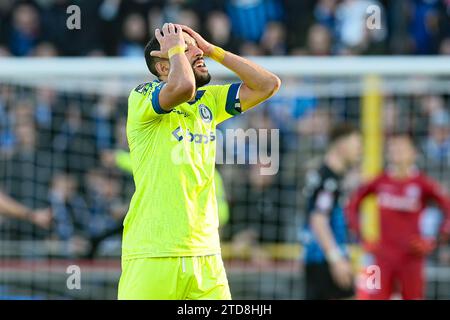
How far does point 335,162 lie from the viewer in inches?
394

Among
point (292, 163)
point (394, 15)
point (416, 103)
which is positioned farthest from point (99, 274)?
point (394, 15)

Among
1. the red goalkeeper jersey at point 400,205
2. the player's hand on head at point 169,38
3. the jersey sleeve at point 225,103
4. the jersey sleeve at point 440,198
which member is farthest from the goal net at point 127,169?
the player's hand on head at point 169,38

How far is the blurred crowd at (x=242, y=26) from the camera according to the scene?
44.2 feet

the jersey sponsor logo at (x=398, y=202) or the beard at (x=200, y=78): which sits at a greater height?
the beard at (x=200, y=78)

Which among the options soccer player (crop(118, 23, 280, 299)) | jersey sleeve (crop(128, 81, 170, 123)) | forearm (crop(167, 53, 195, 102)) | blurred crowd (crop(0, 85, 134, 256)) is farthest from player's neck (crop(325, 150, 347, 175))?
forearm (crop(167, 53, 195, 102))

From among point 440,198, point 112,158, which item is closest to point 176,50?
point 440,198

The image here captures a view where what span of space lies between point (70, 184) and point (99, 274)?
95 cm

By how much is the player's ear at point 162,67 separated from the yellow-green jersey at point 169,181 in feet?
0.29

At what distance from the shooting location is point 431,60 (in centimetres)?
1041

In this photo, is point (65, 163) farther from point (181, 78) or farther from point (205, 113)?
point (181, 78)

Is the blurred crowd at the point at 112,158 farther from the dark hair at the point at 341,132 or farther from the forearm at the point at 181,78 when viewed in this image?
the forearm at the point at 181,78

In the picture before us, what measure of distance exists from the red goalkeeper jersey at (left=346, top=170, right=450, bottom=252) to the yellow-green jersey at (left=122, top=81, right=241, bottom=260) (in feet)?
15.4

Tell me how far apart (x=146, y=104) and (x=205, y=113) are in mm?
368
